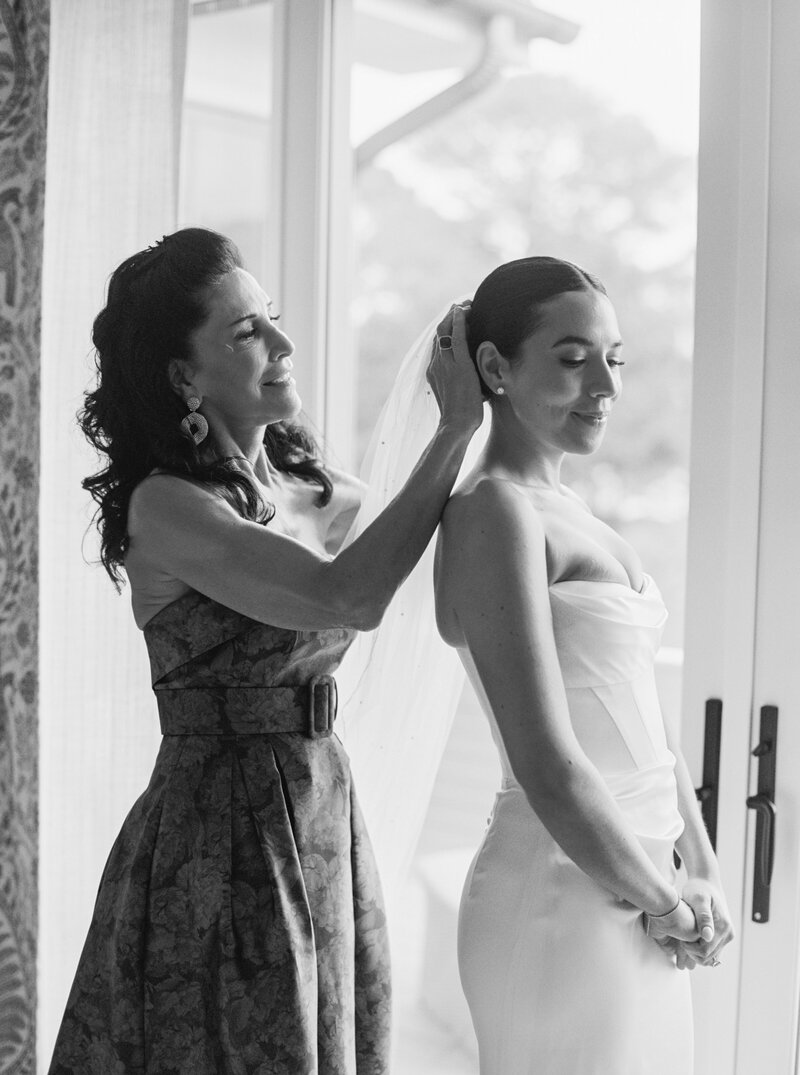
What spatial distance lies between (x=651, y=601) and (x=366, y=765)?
57cm

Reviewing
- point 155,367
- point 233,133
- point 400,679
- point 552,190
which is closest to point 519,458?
point 400,679

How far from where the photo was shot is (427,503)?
1.32 metres

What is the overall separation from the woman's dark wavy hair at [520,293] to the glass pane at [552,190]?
46cm

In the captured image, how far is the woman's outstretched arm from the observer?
52.1 inches

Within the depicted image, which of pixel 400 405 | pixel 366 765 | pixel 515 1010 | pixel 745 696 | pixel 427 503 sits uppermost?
pixel 400 405

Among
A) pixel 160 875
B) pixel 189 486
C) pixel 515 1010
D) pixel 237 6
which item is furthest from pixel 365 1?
pixel 515 1010

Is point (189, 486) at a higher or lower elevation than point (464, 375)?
lower

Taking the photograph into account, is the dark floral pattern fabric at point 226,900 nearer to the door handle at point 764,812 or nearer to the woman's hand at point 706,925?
the woman's hand at point 706,925

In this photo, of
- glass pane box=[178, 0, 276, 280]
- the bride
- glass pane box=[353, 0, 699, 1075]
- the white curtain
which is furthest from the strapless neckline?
glass pane box=[178, 0, 276, 280]

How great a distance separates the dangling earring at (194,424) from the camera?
1523 millimetres

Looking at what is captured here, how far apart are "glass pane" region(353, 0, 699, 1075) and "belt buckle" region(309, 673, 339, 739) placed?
59cm

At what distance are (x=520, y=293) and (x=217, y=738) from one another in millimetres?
678

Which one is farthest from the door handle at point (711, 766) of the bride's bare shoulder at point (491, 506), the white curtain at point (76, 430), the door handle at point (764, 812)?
the white curtain at point (76, 430)

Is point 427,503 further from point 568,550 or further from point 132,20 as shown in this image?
point 132,20
